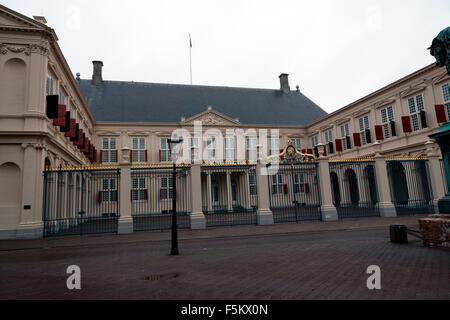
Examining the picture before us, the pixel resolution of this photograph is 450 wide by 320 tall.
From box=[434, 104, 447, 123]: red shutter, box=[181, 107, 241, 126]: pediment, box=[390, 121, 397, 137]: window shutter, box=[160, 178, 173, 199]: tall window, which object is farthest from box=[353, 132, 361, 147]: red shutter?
box=[160, 178, 173, 199]: tall window

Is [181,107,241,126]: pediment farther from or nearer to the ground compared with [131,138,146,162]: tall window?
farther from the ground

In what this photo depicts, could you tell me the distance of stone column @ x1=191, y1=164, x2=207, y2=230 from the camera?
42.6 feet

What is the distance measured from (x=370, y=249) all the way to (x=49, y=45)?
1698 centimetres

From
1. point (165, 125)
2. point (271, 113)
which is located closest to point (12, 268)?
point (165, 125)

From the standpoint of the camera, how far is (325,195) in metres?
14.4

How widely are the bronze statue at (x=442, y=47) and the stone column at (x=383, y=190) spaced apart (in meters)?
9.08

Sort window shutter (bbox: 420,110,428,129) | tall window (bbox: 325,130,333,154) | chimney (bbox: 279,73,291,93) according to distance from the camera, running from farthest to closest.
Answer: chimney (bbox: 279,73,291,93), tall window (bbox: 325,130,333,154), window shutter (bbox: 420,110,428,129)

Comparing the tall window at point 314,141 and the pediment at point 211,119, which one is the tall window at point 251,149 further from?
the tall window at point 314,141

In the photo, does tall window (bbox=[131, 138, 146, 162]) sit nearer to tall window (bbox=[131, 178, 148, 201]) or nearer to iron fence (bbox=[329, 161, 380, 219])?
tall window (bbox=[131, 178, 148, 201])

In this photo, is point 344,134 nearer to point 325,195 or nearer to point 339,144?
point 339,144

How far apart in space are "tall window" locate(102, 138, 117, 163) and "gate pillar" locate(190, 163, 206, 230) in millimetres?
16563

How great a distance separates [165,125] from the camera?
2803cm

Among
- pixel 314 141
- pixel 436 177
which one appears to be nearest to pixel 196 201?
pixel 436 177
